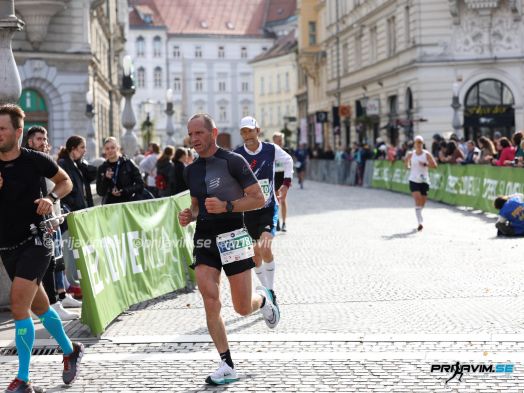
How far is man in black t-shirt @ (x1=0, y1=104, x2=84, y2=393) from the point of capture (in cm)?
758

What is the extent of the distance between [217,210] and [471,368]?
6.77 feet

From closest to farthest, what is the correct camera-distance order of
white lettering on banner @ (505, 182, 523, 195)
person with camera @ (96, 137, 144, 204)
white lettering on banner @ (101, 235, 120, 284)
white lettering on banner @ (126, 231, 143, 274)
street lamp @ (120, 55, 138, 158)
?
1. white lettering on banner @ (101, 235, 120, 284)
2. white lettering on banner @ (126, 231, 143, 274)
3. person with camera @ (96, 137, 144, 204)
4. white lettering on banner @ (505, 182, 523, 195)
5. street lamp @ (120, 55, 138, 158)

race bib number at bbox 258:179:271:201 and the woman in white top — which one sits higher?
race bib number at bbox 258:179:271:201

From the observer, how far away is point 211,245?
8.13 meters

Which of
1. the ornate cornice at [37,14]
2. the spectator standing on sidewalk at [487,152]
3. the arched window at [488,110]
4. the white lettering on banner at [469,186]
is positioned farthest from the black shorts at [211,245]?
the arched window at [488,110]

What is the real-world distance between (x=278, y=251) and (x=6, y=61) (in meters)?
6.51

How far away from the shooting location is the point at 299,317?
1073 cm

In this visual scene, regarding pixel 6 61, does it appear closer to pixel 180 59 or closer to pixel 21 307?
pixel 21 307

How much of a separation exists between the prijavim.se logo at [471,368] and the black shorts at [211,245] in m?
1.57

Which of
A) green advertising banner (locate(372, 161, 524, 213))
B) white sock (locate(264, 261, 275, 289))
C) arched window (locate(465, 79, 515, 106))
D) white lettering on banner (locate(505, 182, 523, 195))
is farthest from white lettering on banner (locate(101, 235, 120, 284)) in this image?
arched window (locate(465, 79, 515, 106))

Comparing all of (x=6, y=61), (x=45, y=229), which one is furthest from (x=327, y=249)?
(x=45, y=229)

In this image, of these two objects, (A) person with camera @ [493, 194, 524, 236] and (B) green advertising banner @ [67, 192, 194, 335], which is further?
(A) person with camera @ [493, 194, 524, 236]

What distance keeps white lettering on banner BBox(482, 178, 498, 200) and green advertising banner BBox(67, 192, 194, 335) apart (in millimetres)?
11848

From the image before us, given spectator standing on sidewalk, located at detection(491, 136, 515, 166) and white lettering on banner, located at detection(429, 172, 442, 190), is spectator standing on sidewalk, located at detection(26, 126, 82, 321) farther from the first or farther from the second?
white lettering on banner, located at detection(429, 172, 442, 190)
